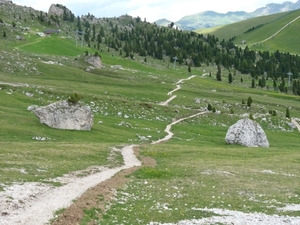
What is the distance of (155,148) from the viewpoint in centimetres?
5291

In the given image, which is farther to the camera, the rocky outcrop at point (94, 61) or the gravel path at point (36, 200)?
the rocky outcrop at point (94, 61)

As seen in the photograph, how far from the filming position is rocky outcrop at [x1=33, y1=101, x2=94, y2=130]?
60.6 meters

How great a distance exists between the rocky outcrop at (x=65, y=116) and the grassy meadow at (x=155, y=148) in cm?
175

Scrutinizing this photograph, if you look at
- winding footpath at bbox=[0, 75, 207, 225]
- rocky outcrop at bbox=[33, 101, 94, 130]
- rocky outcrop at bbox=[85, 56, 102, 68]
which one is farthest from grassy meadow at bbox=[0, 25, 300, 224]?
rocky outcrop at bbox=[85, 56, 102, 68]

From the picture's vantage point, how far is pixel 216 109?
10356 centimetres

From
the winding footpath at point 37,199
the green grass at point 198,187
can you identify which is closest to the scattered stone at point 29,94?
the green grass at point 198,187

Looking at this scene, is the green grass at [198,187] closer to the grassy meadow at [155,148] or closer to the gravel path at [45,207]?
the grassy meadow at [155,148]

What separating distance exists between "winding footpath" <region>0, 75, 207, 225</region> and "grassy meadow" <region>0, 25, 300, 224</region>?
1.93 m

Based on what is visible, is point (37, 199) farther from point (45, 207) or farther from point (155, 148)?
point (155, 148)

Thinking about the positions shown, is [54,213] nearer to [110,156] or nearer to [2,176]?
[2,176]

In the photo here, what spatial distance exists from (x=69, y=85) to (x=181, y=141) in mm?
50473

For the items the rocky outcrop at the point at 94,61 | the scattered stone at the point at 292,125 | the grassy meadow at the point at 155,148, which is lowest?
the scattered stone at the point at 292,125

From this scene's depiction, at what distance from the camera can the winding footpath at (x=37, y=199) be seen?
18.5m

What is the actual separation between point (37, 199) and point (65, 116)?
40.5 meters
